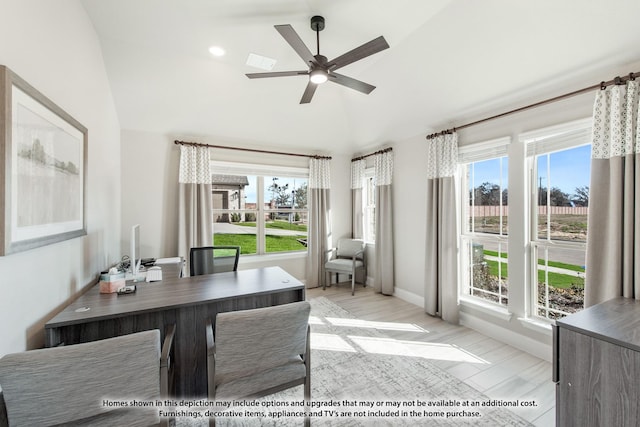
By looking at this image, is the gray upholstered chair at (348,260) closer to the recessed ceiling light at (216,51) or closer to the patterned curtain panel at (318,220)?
the patterned curtain panel at (318,220)

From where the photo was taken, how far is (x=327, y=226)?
4.91 metres

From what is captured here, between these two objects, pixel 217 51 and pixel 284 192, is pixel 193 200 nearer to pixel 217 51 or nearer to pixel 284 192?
pixel 284 192

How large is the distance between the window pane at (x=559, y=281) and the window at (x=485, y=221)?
0.33 m

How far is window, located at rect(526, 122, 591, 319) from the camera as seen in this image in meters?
2.39

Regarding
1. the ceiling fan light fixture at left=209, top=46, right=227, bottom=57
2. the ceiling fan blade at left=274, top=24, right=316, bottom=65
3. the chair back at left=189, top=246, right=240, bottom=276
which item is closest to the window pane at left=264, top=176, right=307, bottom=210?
the chair back at left=189, top=246, right=240, bottom=276

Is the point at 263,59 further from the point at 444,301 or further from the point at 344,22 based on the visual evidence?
the point at 444,301

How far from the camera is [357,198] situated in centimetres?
513

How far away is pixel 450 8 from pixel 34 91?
3.00m

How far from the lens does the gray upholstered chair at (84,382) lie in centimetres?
97

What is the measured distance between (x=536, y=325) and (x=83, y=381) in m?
3.43

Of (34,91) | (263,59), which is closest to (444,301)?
(263,59)

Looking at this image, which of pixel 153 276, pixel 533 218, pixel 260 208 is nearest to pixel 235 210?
pixel 260 208

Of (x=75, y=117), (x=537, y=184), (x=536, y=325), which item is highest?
(x=75, y=117)

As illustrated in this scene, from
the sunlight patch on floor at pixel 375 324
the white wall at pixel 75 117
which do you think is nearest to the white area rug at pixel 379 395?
the sunlight patch on floor at pixel 375 324
